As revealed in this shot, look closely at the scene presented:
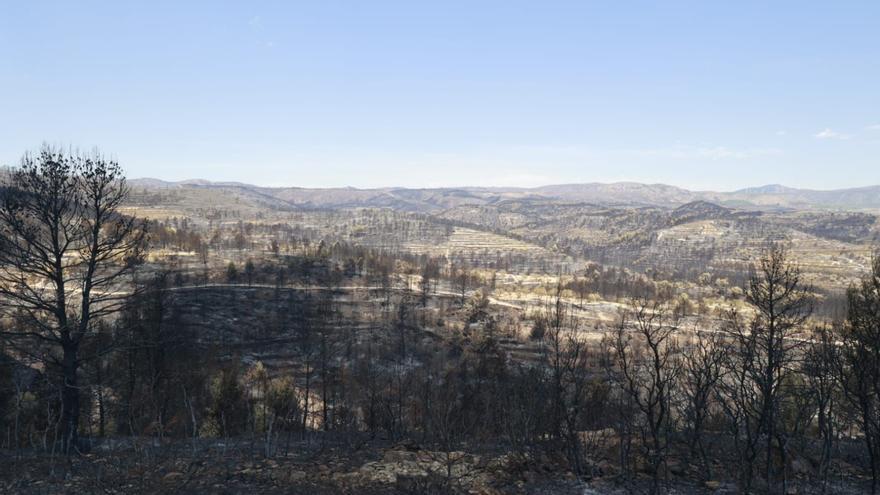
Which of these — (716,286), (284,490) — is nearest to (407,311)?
(284,490)

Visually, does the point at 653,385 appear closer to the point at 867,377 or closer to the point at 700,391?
the point at 700,391

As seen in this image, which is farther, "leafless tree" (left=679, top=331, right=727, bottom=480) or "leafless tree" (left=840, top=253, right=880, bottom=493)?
"leafless tree" (left=679, top=331, right=727, bottom=480)

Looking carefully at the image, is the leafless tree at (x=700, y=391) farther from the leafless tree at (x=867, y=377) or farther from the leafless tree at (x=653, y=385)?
the leafless tree at (x=867, y=377)

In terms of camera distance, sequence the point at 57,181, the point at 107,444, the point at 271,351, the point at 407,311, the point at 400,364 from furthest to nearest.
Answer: the point at 407,311 → the point at 271,351 → the point at 400,364 → the point at 107,444 → the point at 57,181

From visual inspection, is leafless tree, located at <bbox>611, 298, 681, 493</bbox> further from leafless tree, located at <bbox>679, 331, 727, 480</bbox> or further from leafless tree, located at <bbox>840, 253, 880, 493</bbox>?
leafless tree, located at <bbox>840, 253, 880, 493</bbox>

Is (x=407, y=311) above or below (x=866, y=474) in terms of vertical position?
below

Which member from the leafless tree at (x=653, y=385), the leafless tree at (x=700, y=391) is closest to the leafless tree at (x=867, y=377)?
the leafless tree at (x=700, y=391)

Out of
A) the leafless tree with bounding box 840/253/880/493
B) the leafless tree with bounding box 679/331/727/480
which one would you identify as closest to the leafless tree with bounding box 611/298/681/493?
the leafless tree with bounding box 679/331/727/480

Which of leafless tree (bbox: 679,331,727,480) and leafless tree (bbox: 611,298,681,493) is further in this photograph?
leafless tree (bbox: 679,331,727,480)

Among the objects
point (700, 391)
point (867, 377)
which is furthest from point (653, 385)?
point (867, 377)

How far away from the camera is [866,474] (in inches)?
585

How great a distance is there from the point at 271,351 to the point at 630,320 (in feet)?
256

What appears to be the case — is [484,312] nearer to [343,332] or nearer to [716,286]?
[343,332]

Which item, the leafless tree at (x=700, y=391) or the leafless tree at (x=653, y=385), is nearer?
the leafless tree at (x=653, y=385)
